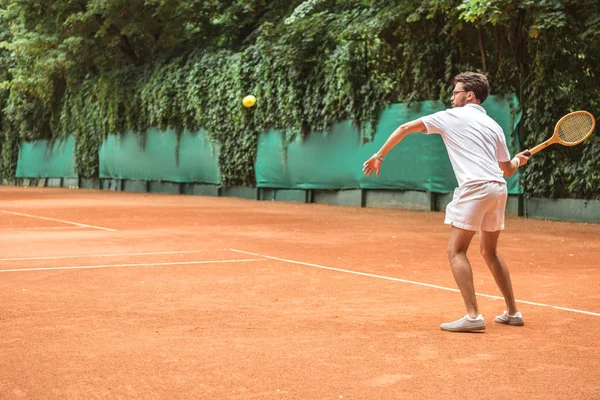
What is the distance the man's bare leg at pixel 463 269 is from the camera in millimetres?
5676

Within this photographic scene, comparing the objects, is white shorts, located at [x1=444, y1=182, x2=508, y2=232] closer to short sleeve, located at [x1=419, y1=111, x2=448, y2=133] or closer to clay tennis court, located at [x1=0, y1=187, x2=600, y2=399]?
short sleeve, located at [x1=419, y1=111, x2=448, y2=133]

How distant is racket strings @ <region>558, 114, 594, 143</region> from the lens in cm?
696

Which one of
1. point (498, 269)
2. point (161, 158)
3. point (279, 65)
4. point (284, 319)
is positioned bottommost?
point (284, 319)

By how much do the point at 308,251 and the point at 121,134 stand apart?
21.3 metres

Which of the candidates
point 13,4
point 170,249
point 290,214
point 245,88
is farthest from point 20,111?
point 170,249

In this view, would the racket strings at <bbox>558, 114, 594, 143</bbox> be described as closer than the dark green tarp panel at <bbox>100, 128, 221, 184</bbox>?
Yes

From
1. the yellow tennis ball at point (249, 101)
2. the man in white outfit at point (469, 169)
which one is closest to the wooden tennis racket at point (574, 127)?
the man in white outfit at point (469, 169)

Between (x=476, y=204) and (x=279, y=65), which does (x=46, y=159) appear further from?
(x=476, y=204)

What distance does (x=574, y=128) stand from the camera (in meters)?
7.03

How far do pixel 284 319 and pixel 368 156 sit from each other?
46.0ft

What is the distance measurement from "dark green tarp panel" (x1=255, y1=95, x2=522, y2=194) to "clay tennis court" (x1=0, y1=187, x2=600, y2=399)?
5.24 metres

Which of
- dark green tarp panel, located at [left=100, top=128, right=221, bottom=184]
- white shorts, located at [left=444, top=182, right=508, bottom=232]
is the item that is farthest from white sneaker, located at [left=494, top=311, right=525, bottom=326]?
dark green tarp panel, located at [left=100, top=128, right=221, bottom=184]

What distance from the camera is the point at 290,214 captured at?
17625 mm

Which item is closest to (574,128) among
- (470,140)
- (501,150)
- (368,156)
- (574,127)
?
(574,127)
